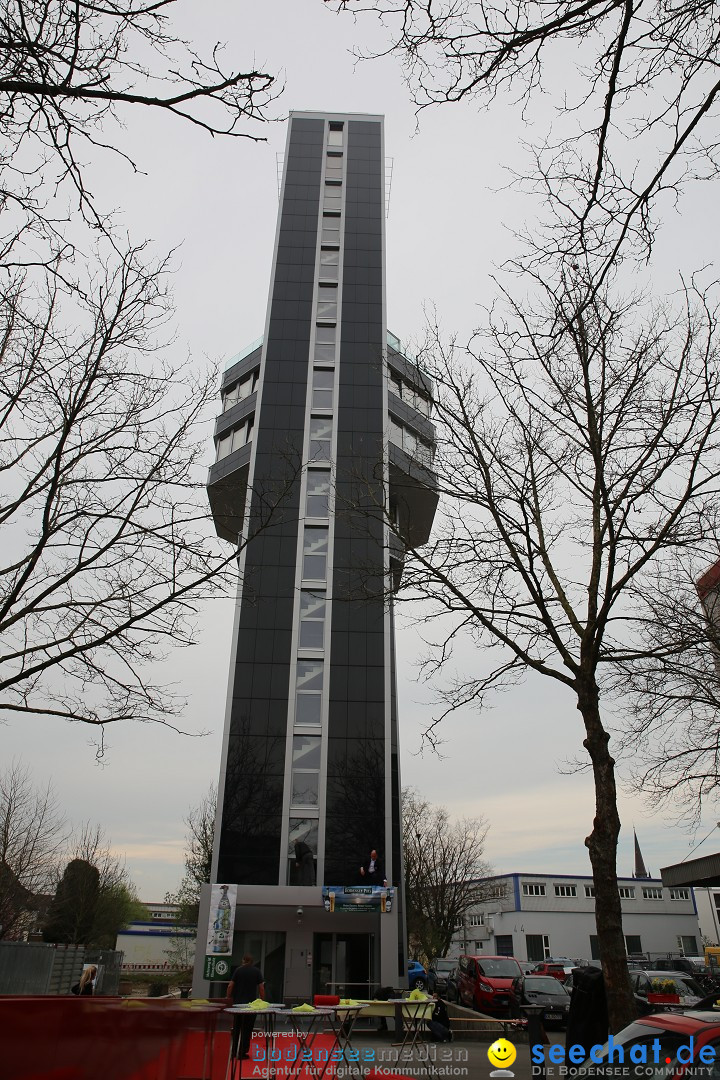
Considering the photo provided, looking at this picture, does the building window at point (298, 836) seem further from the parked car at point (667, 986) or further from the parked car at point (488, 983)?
the parked car at point (667, 986)

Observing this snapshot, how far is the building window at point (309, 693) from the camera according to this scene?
3253 cm

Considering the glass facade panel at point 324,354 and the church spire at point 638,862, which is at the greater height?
the glass facade panel at point 324,354

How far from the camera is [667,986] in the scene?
67.8ft

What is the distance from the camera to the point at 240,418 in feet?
136

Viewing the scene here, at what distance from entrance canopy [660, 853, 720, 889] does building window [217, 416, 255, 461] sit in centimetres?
2796

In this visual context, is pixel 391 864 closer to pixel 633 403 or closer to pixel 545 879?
pixel 633 403

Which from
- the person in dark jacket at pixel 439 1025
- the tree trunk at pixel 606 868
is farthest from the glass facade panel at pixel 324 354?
the tree trunk at pixel 606 868

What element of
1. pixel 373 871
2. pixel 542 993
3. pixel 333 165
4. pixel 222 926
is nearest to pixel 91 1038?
pixel 542 993

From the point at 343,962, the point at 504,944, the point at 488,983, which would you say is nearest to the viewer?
the point at 488,983

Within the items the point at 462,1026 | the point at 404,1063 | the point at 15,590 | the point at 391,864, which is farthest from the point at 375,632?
the point at 15,590

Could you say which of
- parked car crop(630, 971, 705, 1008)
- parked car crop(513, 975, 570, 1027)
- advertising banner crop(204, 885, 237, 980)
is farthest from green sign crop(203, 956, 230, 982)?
parked car crop(630, 971, 705, 1008)

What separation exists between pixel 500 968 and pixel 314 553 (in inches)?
742

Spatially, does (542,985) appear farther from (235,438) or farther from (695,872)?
(235,438)

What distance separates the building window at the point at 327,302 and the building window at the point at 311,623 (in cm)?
1670
